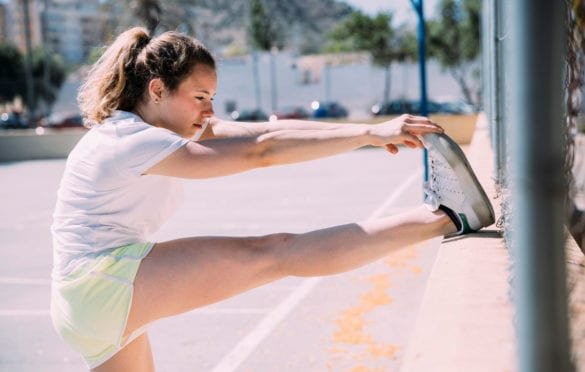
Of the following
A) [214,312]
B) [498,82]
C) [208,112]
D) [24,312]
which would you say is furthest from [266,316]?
[208,112]

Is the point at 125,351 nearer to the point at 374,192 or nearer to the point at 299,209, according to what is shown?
the point at 299,209

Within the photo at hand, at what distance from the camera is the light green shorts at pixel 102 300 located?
8.46ft

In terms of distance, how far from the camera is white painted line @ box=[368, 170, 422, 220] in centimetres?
1122

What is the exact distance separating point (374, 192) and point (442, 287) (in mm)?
11708

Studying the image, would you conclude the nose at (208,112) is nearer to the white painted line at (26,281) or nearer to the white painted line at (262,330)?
the white painted line at (262,330)

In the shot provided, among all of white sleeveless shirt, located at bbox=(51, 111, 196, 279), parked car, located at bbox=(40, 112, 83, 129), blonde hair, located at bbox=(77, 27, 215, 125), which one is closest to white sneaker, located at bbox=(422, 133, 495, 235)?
blonde hair, located at bbox=(77, 27, 215, 125)

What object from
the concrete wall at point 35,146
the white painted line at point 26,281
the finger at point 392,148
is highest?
the finger at point 392,148

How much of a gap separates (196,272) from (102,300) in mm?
316

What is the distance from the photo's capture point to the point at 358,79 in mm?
64312

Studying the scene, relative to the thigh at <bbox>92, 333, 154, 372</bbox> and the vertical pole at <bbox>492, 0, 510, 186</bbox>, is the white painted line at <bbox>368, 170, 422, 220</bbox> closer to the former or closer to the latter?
the vertical pole at <bbox>492, 0, 510, 186</bbox>

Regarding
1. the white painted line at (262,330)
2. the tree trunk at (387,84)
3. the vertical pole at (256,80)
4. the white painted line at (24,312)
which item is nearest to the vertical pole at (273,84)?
the vertical pole at (256,80)

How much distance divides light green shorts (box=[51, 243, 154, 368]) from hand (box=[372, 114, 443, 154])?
33.5 inches

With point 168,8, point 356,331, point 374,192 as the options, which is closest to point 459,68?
point 168,8

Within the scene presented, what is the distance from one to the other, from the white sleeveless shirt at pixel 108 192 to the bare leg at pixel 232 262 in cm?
17
